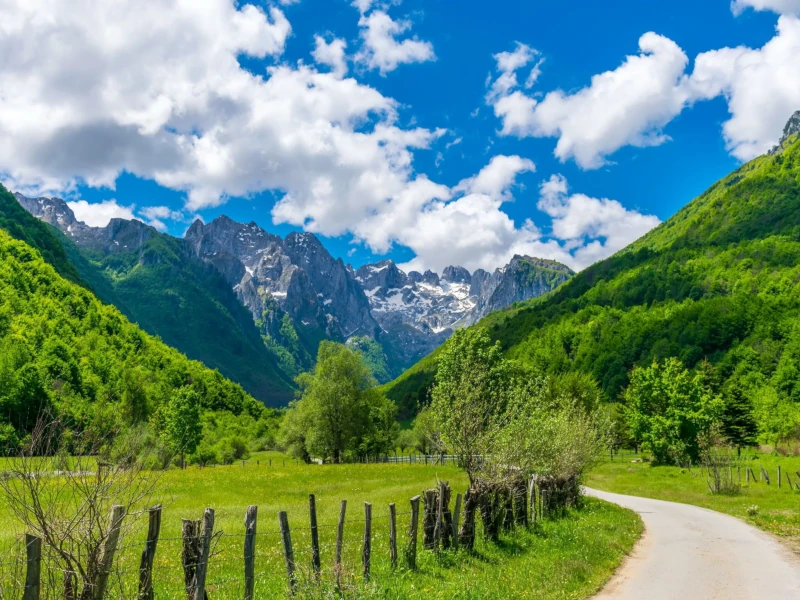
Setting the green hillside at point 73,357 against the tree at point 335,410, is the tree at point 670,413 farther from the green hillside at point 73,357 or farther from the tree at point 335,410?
the green hillside at point 73,357

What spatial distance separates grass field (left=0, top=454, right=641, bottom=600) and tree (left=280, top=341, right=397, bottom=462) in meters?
31.8

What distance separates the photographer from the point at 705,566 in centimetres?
1864

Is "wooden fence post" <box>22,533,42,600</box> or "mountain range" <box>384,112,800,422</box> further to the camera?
"mountain range" <box>384,112,800,422</box>

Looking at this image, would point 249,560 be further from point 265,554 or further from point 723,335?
point 723,335

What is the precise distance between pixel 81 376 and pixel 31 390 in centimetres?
1958

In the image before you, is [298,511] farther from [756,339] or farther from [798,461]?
[756,339]

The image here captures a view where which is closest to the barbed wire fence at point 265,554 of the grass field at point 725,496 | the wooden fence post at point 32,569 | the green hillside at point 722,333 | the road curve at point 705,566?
the wooden fence post at point 32,569

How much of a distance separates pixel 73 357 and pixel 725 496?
13148 centimetres

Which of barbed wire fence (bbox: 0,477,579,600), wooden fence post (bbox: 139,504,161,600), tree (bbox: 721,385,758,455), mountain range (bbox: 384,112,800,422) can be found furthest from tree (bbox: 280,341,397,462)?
Result: wooden fence post (bbox: 139,504,161,600)

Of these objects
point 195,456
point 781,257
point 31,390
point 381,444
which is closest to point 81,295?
point 31,390

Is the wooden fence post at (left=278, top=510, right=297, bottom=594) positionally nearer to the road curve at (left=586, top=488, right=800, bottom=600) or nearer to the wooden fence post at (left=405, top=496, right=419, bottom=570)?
the wooden fence post at (left=405, top=496, right=419, bottom=570)

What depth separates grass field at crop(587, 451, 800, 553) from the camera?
30.1 m

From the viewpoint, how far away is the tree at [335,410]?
70.6 m

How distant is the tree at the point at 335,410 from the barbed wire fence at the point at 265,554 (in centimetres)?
4220
